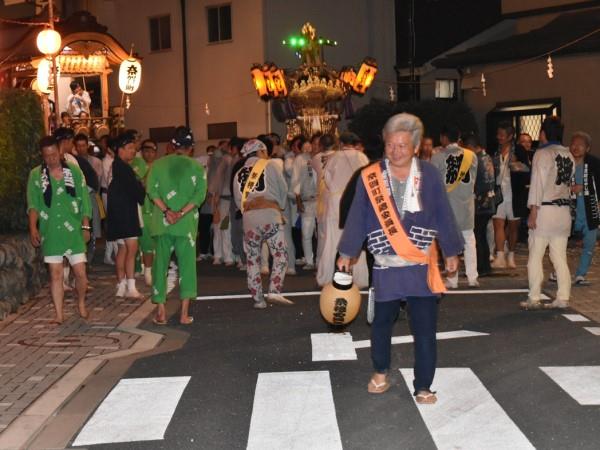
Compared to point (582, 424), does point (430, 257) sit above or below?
above

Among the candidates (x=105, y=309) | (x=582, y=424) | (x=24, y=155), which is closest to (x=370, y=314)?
(x=582, y=424)

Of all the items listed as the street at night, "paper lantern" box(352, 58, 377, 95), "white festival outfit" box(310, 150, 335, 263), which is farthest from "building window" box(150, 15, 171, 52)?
"white festival outfit" box(310, 150, 335, 263)

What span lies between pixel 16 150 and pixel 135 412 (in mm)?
7078

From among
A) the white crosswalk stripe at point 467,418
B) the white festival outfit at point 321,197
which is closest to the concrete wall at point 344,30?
the white festival outfit at point 321,197

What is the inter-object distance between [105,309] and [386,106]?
66.3 ft

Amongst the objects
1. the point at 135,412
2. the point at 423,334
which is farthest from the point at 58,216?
the point at 423,334

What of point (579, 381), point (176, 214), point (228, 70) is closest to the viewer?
point (579, 381)

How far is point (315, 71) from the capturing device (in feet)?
92.1

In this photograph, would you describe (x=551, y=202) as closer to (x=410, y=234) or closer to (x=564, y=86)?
(x=410, y=234)

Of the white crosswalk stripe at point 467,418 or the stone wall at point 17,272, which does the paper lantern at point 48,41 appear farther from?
the white crosswalk stripe at point 467,418

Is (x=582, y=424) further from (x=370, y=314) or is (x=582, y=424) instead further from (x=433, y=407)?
(x=370, y=314)

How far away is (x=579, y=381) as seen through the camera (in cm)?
760

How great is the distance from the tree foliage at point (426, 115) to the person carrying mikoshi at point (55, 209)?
1617 cm

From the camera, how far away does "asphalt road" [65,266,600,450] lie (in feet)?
20.4
